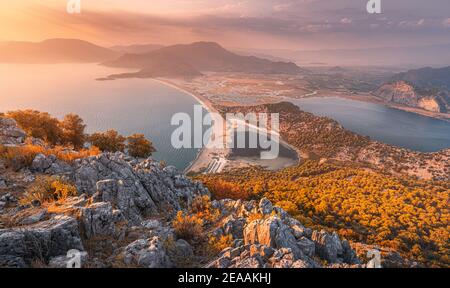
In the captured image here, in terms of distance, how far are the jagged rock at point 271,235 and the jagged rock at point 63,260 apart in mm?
7227

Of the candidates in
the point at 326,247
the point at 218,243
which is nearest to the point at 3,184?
the point at 218,243

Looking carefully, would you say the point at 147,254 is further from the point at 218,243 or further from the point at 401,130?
the point at 401,130

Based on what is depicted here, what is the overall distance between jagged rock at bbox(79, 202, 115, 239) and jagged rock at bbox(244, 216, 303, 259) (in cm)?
663

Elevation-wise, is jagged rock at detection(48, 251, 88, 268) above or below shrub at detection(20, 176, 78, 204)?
below

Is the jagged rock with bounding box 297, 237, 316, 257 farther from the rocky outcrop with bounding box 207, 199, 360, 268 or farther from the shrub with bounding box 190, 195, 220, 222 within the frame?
the shrub with bounding box 190, 195, 220, 222

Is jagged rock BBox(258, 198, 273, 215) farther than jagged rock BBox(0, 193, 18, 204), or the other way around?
jagged rock BBox(258, 198, 273, 215)

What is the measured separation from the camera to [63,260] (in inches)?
348

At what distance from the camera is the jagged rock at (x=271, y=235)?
475 inches

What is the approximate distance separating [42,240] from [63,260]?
3.67 ft

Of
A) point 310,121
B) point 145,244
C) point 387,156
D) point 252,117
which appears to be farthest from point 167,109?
point 145,244

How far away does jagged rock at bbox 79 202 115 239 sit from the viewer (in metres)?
11.1

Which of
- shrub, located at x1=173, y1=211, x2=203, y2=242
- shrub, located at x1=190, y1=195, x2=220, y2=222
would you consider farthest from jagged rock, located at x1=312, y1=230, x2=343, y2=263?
shrub, located at x1=190, y1=195, x2=220, y2=222

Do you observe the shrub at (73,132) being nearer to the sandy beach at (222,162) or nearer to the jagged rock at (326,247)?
the jagged rock at (326,247)
